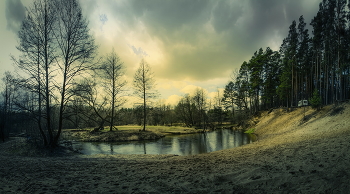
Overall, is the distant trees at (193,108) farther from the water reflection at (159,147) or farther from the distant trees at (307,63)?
the water reflection at (159,147)

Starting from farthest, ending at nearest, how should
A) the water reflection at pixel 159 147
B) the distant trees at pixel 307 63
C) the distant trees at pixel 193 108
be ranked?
the distant trees at pixel 193 108, the distant trees at pixel 307 63, the water reflection at pixel 159 147

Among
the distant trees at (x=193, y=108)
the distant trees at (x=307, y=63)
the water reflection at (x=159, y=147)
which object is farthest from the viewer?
the distant trees at (x=193, y=108)

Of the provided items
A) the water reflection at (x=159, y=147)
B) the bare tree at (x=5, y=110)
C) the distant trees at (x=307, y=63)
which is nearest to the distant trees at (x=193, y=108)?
the distant trees at (x=307, y=63)

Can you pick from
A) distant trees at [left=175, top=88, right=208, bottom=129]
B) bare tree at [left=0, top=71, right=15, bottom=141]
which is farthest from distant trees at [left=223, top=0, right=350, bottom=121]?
bare tree at [left=0, top=71, right=15, bottom=141]

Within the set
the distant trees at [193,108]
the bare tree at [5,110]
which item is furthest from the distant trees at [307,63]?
the bare tree at [5,110]

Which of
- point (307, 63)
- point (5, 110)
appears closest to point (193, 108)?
point (307, 63)

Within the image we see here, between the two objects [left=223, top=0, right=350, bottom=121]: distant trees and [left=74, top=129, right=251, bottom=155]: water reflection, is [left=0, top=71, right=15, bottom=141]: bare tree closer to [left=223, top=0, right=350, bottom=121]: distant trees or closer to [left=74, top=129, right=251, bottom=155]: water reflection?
[left=74, top=129, right=251, bottom=155]: water reflection

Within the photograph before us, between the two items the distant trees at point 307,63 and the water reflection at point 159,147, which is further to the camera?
the distant trees at point 307,63

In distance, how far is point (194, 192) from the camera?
13.8 ft

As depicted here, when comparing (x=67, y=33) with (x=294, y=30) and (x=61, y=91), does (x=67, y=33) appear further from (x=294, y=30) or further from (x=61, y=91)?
(x=294, y=30)

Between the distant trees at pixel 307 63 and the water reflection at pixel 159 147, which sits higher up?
the distant trees at pixel 307 63

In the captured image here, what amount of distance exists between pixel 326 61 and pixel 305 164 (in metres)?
32.0

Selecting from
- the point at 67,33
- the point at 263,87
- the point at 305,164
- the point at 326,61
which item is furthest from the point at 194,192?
the point at 263,87

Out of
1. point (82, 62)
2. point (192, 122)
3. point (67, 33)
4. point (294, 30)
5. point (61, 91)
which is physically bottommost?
point (192, 122)
